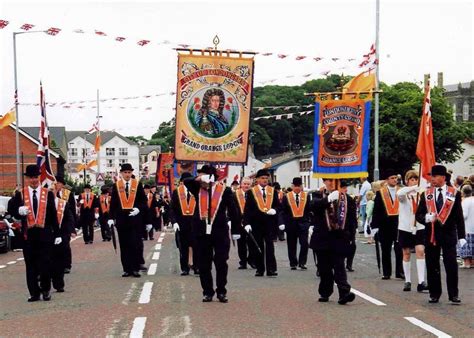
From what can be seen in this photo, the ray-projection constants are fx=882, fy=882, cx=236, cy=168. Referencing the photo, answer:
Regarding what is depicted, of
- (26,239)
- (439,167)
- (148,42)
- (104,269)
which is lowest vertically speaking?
(104,269)

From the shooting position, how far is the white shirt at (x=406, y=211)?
44.4 ft

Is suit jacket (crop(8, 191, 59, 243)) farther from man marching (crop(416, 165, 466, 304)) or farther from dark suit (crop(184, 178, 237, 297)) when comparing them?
man marching (crop(416, 165, 466, 304))

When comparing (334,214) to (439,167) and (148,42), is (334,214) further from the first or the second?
(148,42)

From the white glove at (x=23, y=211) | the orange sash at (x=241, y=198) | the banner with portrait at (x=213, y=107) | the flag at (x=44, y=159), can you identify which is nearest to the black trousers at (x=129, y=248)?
the flag at (x=44, y=159)

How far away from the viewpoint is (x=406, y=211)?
45.2 feet

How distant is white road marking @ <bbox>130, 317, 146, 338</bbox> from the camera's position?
Answer: 8.93 meters

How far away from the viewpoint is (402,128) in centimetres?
5884

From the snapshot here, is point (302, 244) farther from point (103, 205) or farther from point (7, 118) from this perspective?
point (7, 118)

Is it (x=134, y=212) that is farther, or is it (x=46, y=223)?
(x=134, y=212)

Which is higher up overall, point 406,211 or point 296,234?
point 406,211

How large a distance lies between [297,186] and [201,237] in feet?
18.0

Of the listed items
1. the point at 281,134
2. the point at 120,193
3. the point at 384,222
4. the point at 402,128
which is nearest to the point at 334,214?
the point at 384,222

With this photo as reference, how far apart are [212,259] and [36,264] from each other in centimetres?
249

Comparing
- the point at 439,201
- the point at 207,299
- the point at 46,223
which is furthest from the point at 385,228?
the point at 46,223
